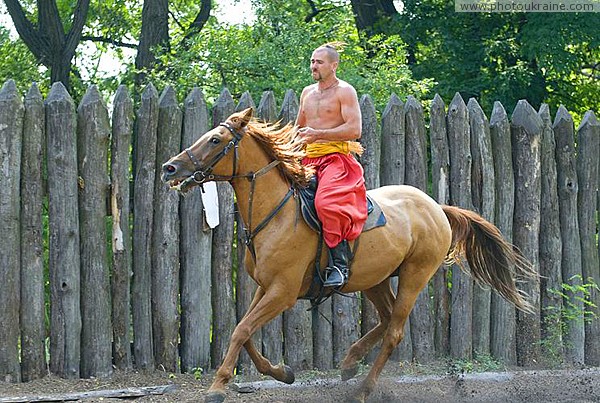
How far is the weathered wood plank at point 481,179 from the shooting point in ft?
29.3

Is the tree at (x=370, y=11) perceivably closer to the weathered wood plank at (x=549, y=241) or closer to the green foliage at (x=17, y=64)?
the green foliage at (x=17, y=64)

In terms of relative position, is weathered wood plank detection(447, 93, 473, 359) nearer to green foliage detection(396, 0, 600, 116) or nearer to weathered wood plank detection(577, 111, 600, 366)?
weathered wood plank detection(577, 111, 600, 366)

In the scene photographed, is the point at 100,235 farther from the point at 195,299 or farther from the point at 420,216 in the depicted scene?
the point at 420,216

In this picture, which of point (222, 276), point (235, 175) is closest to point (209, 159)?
point (235, 175)

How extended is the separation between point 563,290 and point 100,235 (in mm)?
4511

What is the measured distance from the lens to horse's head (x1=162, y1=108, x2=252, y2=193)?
6230mm

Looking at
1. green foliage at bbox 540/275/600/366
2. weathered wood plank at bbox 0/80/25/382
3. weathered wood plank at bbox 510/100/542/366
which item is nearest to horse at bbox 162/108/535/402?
weathered wood plank at bbox 510/100/542/366

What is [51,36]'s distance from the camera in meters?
13.7

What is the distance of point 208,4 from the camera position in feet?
51.2

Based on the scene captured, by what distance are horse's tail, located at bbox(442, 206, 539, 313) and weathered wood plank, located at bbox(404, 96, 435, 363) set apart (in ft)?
2.15

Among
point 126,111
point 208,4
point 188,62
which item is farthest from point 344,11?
point 126,111

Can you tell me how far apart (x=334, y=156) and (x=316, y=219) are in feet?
1.84

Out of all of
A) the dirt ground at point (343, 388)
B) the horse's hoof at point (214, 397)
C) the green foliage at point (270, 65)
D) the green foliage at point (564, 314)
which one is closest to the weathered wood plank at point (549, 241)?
the green foliage at point (564, 314)

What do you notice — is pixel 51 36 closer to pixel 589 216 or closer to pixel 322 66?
pixel 322 66
